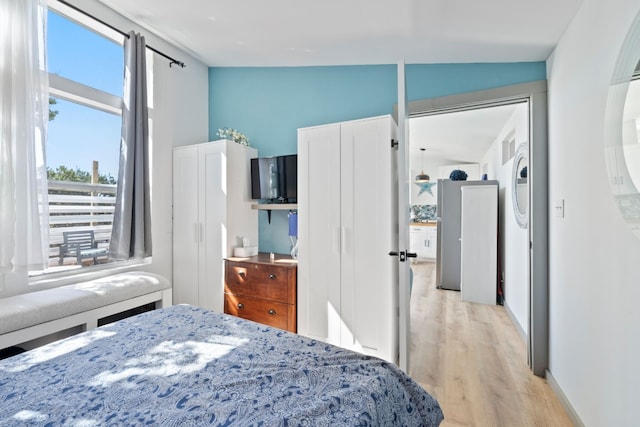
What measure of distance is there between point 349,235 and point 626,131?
1.76 metres

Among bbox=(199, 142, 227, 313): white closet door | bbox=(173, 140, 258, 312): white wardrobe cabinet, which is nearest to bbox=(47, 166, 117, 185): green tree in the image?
bbox=(173, 140, 258, 312): white wardrobe cabinet

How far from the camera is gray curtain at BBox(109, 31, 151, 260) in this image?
9.17 feet

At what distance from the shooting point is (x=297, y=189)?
3094 mm

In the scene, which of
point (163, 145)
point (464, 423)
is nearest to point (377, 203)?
point (464, 423)

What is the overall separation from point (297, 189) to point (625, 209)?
89.7 inches

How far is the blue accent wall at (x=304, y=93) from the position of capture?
2807 mm

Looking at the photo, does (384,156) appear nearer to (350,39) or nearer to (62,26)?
(350,39)

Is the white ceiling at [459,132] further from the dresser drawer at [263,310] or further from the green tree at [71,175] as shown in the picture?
the green tree at [71,175]

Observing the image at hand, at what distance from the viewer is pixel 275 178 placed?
3291 millimetres

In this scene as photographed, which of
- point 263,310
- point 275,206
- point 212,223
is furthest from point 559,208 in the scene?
point 212,223

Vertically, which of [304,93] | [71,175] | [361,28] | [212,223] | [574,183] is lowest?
[212,223]

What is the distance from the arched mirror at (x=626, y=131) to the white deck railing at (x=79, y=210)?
350 centimetres

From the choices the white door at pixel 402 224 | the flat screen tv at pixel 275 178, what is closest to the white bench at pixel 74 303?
the flat screen tv at pixel 275 178

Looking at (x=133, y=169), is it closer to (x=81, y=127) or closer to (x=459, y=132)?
(x=81, y=127)
